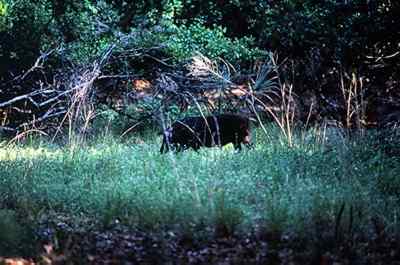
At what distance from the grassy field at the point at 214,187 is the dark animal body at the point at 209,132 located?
415mm

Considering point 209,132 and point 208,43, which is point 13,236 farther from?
point 208,43

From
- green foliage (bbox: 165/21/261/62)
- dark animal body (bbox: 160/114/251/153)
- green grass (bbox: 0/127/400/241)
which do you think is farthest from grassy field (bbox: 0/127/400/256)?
green foliage (bbox: 165/21/261/62)

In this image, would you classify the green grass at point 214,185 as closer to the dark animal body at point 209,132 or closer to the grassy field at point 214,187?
the grassy field at point 214,187

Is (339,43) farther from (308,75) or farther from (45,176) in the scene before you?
(45,176)

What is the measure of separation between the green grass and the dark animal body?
216mm

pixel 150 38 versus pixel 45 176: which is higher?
pixel 150 38

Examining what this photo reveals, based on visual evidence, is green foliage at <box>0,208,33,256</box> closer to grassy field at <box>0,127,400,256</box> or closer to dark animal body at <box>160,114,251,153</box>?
grassy field at <box>0,127,400,256</box>

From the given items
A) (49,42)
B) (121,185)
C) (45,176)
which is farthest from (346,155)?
(49,42)

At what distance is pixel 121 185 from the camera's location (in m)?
7.64

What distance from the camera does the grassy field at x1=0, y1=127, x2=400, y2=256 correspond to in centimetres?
612

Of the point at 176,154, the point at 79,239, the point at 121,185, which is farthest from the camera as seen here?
the point at 176,154

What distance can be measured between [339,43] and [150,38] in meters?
4.35

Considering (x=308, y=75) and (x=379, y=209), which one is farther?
(x=308, y=75)

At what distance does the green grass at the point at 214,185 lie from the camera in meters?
6.20
